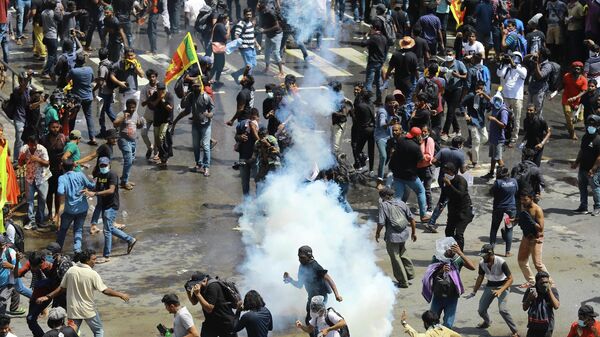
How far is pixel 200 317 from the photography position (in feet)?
50.9

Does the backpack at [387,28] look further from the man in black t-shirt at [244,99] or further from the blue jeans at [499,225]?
the blue jeans at [499,225]

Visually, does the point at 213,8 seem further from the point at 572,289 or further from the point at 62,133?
the point at 572,289

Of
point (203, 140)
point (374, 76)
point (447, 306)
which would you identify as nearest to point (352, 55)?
point (374, 76)

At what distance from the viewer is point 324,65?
27.2 meters

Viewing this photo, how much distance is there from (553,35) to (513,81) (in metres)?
4.56

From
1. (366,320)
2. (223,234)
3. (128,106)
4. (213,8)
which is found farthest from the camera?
(213,8)

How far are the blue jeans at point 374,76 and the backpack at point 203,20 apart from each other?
12.3 ft

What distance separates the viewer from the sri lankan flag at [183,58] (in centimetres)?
2194

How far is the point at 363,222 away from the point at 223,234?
2.21m

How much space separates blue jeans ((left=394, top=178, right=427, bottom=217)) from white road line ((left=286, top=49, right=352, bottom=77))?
25.8ft

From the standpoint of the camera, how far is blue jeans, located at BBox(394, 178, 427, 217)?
18.9 m

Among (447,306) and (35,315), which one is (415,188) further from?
(35,315)

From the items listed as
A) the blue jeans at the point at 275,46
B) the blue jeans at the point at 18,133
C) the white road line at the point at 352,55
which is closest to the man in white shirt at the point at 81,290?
the blue jeans at the point at 18,133

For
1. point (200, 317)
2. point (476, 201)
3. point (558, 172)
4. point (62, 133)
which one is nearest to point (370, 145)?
point (476, 201)
